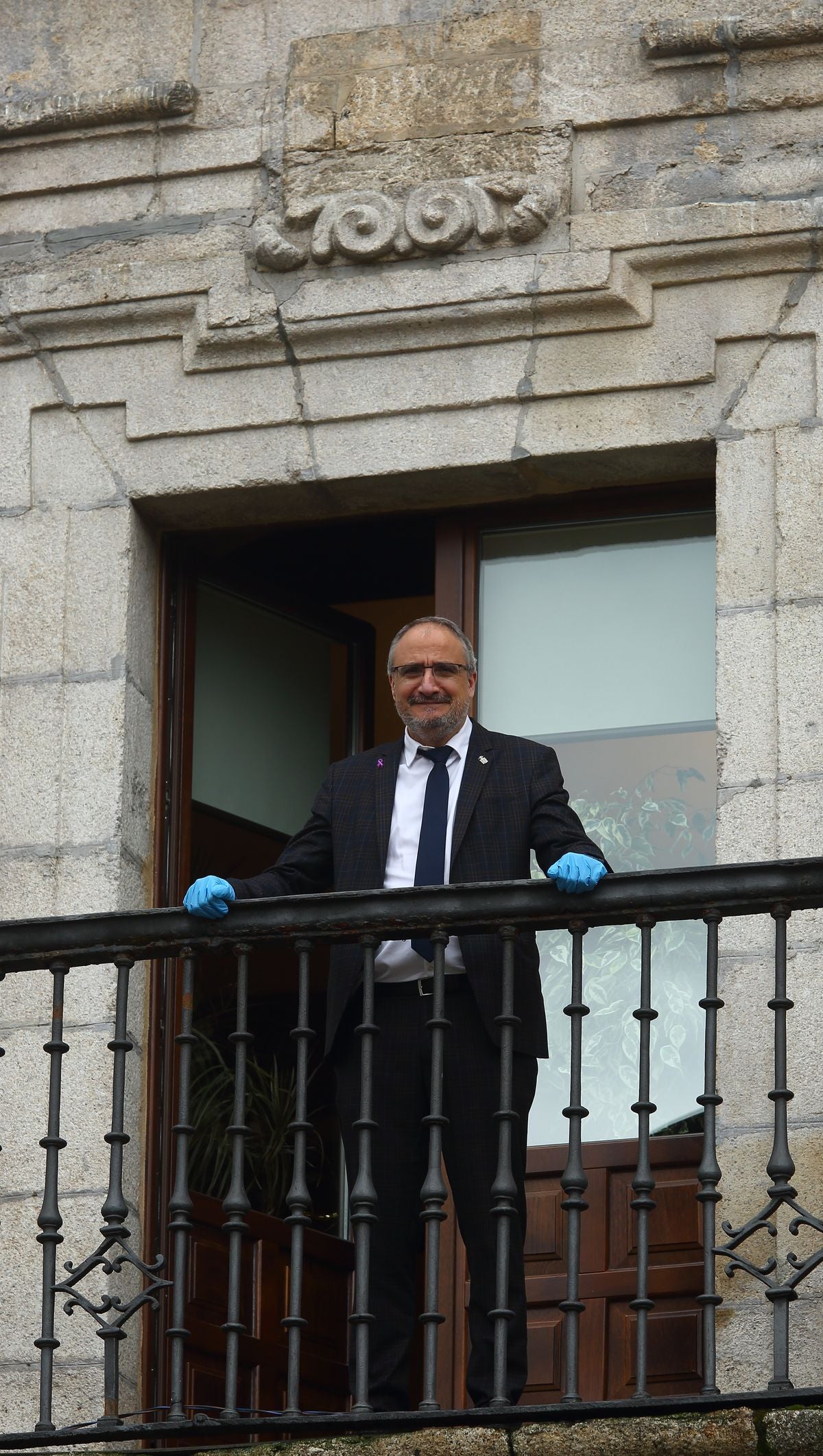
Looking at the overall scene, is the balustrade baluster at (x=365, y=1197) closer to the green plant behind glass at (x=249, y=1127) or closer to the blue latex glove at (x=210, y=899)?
the blue latex glove at (x=210, y=899)

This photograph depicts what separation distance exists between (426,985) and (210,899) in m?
0.52

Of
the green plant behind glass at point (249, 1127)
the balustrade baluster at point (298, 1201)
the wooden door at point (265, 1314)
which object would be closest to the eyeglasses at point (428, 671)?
the balustrade baluster at point (298, 1201)

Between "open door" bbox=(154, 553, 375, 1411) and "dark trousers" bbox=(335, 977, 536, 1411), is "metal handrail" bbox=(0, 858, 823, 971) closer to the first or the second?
"dark trousers" bbox=(335, 977, 536, 1411)

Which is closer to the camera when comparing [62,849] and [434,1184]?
[434,1184]

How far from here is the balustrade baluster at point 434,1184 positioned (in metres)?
4.84

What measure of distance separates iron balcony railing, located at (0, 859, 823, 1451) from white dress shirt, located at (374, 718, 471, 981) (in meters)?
0.19

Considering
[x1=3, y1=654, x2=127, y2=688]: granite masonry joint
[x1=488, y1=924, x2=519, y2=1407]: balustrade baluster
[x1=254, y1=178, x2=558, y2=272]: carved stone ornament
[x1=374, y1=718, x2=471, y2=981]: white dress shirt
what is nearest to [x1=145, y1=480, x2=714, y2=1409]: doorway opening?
[x1=3, y1=654, x2=127, y2=688]: granite masonry joint

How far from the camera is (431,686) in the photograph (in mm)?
5730

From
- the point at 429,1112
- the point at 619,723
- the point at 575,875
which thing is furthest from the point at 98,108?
the point at 429,1112

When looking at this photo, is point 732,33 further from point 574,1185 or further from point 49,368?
point 574,1185

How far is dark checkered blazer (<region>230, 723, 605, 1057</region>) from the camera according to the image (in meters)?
5.42

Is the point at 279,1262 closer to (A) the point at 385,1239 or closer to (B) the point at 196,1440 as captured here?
(B) the point at 196,1440

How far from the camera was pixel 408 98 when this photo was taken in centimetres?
693

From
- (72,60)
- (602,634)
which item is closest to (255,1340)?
(602,634)
